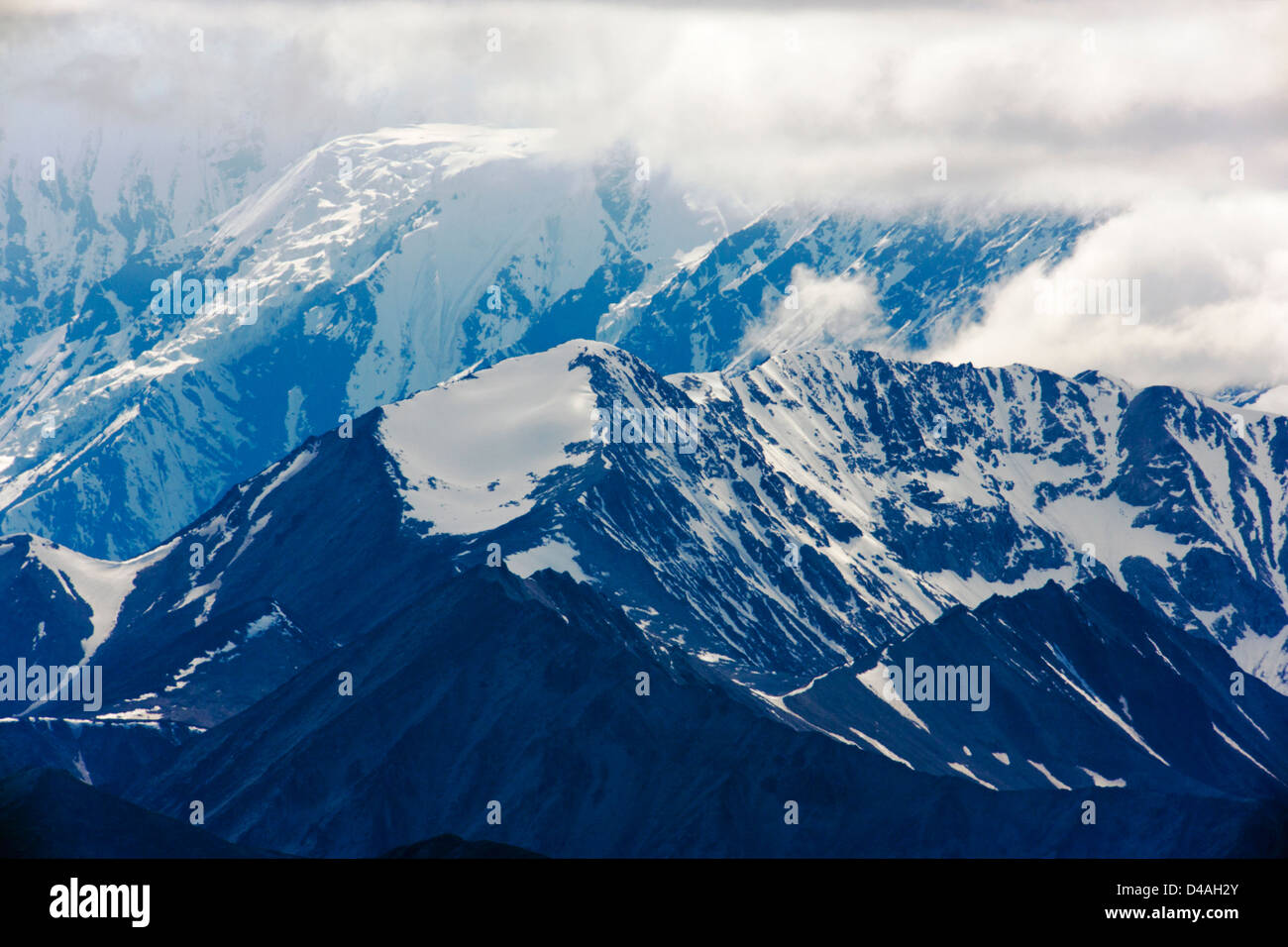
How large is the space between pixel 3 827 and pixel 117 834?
41.3 feet
